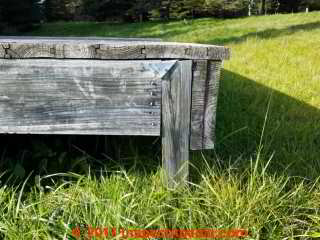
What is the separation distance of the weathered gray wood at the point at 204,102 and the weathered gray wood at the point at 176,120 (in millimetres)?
28

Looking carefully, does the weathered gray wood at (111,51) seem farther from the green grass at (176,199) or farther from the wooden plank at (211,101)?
the green grass at (176,199)

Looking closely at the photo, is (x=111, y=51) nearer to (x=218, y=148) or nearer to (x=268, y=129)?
(x=218, y=148)

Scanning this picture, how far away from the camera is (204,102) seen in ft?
4.44

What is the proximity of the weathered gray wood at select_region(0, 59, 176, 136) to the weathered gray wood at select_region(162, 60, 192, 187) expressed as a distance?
0.12 ft

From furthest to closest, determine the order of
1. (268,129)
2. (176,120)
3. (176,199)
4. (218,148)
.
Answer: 1. (268,129)
2. (218,148)
3. (176,199)
4. (176,120)

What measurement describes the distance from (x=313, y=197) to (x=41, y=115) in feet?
4.03

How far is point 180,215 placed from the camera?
1372 mm

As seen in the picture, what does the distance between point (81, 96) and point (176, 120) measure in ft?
1.25

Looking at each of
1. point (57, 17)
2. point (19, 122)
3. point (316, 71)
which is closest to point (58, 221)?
point (19, 122)

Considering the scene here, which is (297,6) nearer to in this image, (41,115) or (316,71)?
(316,71)

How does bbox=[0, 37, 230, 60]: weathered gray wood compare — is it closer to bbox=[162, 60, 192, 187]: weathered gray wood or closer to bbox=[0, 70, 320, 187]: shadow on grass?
bbox=[162, 60, 192, 187]: weathered gray wood

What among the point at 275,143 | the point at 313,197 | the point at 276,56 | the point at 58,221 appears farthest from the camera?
the point at 276,56

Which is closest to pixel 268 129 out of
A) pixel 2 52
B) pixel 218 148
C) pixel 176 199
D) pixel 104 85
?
pixel 218 148

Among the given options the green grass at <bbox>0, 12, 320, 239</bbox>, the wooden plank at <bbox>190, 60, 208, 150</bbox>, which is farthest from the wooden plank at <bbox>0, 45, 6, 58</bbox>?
the wooden plank at <bbox>190, 60, 208, 150</bbox>
